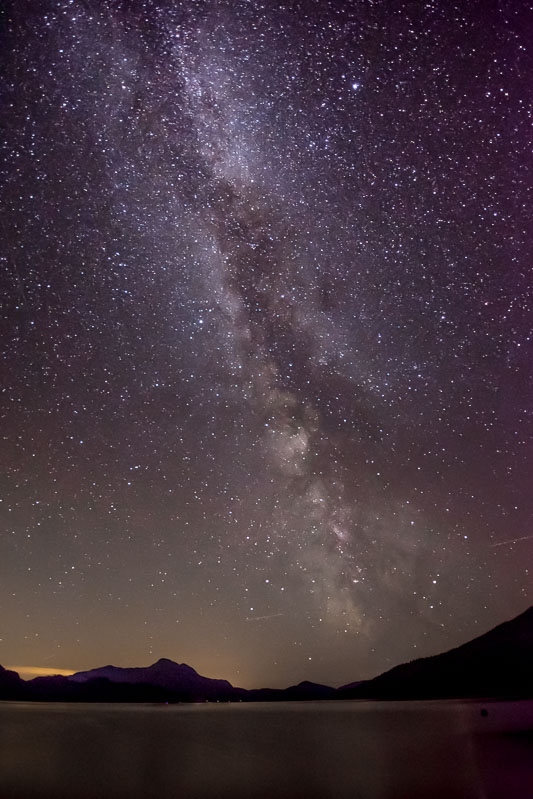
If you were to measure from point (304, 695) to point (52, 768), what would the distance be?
684ft

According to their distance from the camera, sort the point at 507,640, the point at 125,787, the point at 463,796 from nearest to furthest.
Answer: the point at 463,796
the point at 125,787
the point at 507,640

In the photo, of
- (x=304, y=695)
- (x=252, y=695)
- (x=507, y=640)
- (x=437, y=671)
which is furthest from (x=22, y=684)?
(x=507, y=640)

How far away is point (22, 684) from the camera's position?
177 metres

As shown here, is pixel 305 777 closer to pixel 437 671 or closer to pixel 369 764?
pixel 369 764

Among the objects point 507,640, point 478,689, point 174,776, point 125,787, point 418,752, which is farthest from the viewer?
point 507,640

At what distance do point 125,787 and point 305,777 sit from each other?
344 centimetres

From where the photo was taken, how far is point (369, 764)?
11.6 metres

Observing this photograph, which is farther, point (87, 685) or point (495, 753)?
point (87, 685)

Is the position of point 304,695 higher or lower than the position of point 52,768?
lower

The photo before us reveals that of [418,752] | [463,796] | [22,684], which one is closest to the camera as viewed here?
[463,796]

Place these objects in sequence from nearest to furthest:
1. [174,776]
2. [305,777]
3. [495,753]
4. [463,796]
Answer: [463,796] < [305,777] < [174,776] < [495,753]

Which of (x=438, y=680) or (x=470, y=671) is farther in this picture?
(x=470, y=671)

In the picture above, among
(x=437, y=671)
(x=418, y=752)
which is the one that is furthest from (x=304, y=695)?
(x=418, y=752)

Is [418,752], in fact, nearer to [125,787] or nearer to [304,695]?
[125,787]
